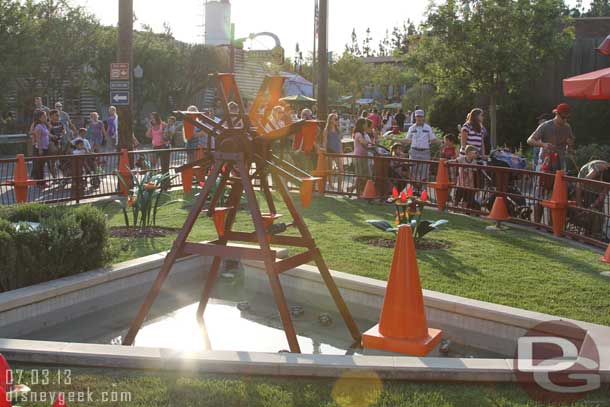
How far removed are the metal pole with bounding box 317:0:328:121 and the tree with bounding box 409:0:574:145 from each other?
5407mm

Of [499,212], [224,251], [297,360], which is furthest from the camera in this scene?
[499,212]

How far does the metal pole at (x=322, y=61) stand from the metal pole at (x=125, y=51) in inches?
230

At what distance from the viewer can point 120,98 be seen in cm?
1521

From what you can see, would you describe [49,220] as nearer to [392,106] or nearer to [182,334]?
[182,334]

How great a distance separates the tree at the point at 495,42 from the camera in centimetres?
2216

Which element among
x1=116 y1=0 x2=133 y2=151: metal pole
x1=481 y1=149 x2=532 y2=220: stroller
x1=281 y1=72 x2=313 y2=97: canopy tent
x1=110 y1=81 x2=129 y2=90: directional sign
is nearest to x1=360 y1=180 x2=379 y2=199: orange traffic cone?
x1=481 y1=149 x2=532 y2=220: stroller

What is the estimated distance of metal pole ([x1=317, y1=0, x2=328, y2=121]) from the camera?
1931cm

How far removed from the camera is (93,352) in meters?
4.75

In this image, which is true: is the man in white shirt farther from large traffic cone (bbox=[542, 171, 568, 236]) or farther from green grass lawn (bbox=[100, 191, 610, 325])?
large traffic cone (bbox=[542, 171, 568, 236])

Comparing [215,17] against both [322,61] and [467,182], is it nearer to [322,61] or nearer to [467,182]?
[322,61]

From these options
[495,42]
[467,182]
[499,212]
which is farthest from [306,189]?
[495,42]

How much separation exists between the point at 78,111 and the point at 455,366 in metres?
43.0

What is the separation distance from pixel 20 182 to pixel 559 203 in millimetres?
8863

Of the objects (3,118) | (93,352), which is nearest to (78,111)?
(3,118)
